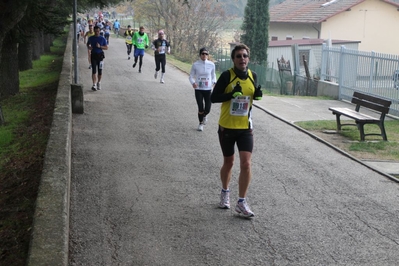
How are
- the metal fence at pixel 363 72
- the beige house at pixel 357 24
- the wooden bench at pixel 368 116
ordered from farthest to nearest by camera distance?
the beige house at pixel 357 24, the metal fence at pixel 363 72, the wooden bench at pixel 368 116

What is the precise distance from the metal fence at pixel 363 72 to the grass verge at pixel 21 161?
9413 millimetres

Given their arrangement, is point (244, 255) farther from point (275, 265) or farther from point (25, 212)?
point (25, 212)

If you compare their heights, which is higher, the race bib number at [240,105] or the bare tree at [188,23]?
the bare tree at [188,23]

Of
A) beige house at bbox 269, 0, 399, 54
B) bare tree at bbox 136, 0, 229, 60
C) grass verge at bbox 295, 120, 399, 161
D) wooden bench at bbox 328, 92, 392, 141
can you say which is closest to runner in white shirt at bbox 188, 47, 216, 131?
grass verge at bbox 295, 120, 399, 161

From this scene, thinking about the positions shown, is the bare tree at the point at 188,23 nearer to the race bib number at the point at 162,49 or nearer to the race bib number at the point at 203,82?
the race bib number at the point at 162,49

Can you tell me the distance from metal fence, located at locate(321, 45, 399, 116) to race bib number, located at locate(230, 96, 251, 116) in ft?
36.0

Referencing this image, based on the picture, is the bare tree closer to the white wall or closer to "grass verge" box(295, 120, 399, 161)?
the white wall

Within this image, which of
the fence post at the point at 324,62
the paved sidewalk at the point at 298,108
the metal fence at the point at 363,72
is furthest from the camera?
the fence post at the point at 324,62

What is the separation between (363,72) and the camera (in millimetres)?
19344

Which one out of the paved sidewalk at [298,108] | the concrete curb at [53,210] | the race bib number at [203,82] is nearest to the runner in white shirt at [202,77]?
the race bib number at [203,82]

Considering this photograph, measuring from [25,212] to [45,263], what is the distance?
8.48 feet

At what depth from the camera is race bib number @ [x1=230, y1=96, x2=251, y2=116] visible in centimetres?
697

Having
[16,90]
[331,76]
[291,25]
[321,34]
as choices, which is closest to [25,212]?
[16,90]

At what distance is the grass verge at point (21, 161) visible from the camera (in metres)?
6.00
